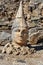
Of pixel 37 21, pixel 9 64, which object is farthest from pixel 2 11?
pixel 9 64

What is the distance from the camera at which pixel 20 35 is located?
12.0m

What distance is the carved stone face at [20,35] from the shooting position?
1200 centimetres

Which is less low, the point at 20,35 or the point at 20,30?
the point at 20,30

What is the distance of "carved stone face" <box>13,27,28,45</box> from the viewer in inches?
472

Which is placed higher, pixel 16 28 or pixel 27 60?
pixel 16 28

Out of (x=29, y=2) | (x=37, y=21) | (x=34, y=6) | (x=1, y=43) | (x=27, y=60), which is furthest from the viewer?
(x=29, y=2)

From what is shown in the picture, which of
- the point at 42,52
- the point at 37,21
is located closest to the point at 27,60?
the point at 42,52

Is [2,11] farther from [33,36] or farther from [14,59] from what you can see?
[14,59]

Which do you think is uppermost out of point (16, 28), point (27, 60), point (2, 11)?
point (16, 28)

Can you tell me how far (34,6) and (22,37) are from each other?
69.9 feet

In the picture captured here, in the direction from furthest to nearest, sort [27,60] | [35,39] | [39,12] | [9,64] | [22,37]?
[39,12] → [35,39] → [22,37] → [27,60] → [9,64]

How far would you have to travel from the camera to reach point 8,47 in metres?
12.2

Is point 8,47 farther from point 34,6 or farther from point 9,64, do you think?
point 34,6

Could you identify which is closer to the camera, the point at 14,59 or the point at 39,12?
the point at 14,59
